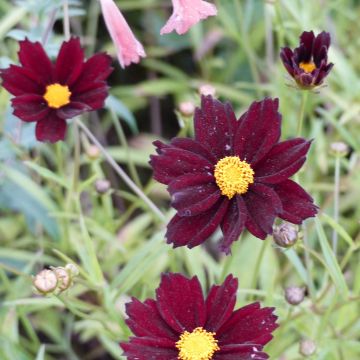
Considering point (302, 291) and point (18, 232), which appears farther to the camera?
point (18, 232)

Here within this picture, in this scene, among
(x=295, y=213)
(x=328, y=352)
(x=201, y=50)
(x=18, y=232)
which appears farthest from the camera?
(x=201, y=50)

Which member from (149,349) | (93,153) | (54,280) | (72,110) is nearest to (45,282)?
(54,280)

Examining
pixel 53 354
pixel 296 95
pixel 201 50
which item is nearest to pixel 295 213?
pixel 296 95

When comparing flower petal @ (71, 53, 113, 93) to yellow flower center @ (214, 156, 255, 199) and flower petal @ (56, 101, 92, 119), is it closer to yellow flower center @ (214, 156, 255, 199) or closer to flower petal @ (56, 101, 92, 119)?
flower petal @ (56, 101, 92, 119)

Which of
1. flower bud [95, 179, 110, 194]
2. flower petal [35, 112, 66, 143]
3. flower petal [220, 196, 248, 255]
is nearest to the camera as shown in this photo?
flower petal [220, 196, 248, 255]

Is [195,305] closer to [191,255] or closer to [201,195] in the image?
[201,195]

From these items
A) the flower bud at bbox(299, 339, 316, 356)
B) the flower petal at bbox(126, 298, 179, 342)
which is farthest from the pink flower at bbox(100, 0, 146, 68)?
the flower bud at bbox(299, 339, 316, 356)
